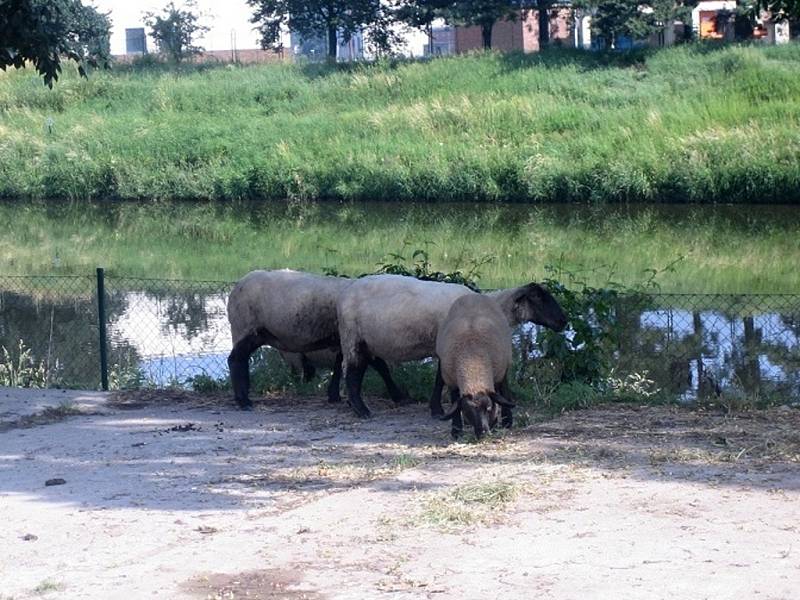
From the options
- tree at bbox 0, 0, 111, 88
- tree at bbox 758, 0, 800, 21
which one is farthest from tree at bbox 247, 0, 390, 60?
tree at bbox 758, 0, 800, 21

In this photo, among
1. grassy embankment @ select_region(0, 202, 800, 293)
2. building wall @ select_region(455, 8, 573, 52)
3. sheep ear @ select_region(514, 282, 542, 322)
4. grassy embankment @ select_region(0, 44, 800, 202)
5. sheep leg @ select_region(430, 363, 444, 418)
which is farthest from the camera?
building wall @ select_region(455, 8, 573, 52)

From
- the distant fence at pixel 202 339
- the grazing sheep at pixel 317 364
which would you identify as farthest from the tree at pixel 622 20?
the grazing sheep at pixel 317 364

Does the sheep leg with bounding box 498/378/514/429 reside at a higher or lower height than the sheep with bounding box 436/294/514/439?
lower

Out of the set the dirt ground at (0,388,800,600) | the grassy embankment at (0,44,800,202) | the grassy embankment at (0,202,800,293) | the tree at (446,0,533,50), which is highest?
the tree at (446,0,533,50)

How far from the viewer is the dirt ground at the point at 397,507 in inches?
301

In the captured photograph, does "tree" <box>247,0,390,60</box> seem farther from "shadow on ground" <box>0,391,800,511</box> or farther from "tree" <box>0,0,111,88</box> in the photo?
"shadow on ground" <box>0,391,800,511</box>

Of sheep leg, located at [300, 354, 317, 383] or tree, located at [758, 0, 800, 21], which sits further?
sheep leg, located at [300, 354, 317, 383]

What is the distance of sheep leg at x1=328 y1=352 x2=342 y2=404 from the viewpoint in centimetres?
1336

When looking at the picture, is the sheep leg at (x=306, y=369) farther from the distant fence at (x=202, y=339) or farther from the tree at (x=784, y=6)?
the tree at (x=784, y=6)

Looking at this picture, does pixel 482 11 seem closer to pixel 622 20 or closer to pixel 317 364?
pixel 622 20

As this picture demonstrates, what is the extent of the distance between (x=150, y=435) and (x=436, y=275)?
3886 millimetres

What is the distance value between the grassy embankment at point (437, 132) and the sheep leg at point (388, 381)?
2551 centimetres

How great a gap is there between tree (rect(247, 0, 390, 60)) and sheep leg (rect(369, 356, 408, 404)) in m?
47.5

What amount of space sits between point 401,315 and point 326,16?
51.3 m
